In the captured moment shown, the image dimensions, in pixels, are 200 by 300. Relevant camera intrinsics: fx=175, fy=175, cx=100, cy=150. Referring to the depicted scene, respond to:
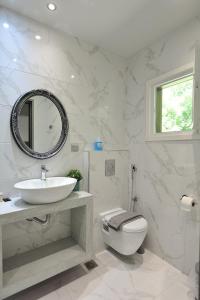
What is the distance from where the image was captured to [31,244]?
1.78 meters

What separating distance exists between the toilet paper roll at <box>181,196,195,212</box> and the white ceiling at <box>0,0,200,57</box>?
175cm

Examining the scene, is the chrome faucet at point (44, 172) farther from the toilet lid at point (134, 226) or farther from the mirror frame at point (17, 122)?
the toilet lid at point (134, 226)

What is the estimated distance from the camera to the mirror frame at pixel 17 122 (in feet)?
5.36

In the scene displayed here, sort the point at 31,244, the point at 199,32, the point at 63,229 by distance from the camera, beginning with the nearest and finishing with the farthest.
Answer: the point at 199,32 < the point at 31,244 < the point at 63,229

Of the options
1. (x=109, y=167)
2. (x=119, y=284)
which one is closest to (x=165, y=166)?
(x=109, y=167)

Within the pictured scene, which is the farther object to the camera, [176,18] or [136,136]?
[136,136]

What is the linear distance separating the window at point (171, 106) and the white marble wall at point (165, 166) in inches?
3.2

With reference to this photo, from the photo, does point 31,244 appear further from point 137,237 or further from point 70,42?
point 70,42

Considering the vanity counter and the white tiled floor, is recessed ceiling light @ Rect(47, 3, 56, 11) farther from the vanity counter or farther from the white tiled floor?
the white tiled floor

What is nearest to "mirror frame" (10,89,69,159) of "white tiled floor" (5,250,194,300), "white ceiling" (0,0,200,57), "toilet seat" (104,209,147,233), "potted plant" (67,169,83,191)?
"potted plant" (67,169,83,191)

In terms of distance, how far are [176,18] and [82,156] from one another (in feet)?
5.60

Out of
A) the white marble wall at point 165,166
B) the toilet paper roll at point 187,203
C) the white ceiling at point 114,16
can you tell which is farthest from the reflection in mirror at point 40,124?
the toilet paper roll at point 187,203

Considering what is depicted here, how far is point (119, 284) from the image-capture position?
1.65 meters

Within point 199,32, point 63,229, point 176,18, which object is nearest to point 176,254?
point 63,229
